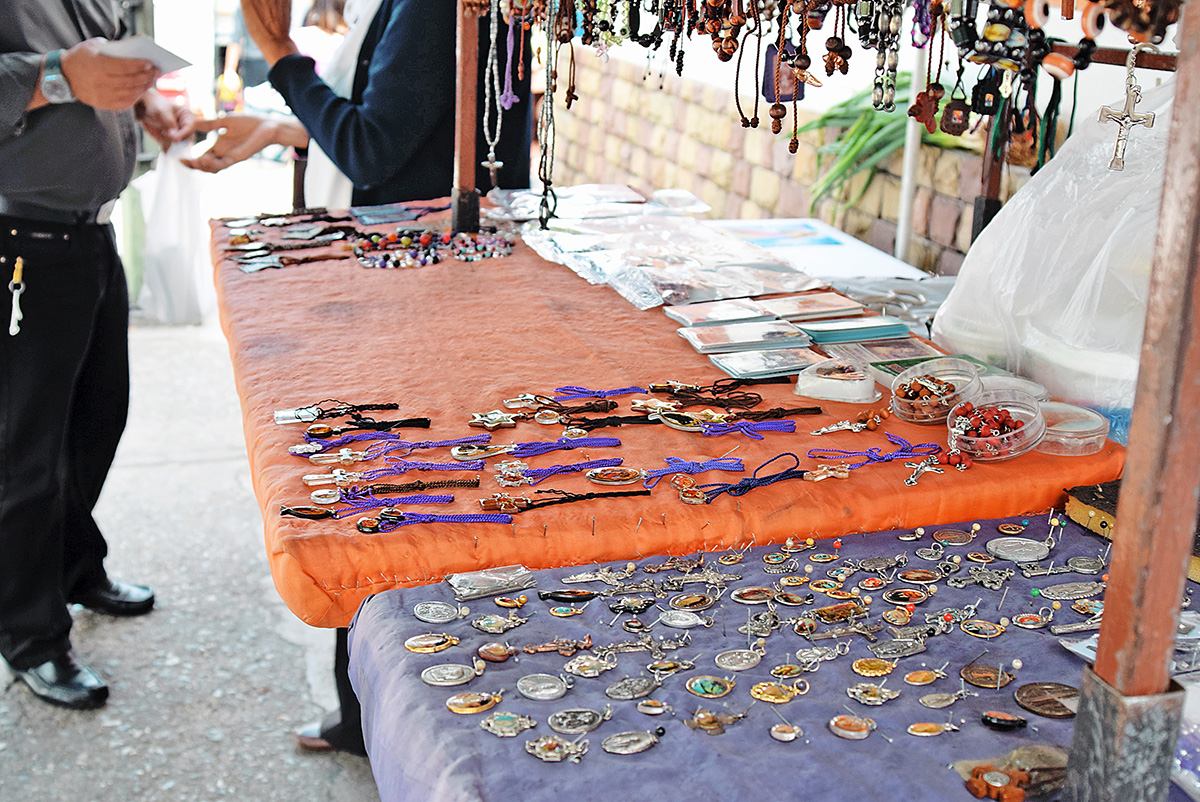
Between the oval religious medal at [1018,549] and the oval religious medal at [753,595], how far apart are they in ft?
1.06

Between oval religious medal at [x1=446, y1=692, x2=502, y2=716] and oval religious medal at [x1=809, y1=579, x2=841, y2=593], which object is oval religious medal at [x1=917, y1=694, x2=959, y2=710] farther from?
oval religious medal at [x1=446, y1=692, x2=502, y2=716]

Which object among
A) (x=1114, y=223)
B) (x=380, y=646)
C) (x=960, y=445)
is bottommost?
(x=380, y=646)

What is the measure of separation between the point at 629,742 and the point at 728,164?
3.65 m

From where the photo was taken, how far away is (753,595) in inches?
50.3

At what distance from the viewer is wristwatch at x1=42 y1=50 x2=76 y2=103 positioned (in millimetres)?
2031

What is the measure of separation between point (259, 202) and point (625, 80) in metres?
2.81

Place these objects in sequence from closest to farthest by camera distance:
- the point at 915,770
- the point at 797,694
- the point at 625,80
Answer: the point at 915,770
the point at 797,694
the point at 625,80

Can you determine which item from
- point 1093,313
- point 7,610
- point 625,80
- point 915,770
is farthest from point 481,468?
point 625,80

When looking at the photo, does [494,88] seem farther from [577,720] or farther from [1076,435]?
[577,720]

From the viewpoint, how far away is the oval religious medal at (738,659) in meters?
1.14

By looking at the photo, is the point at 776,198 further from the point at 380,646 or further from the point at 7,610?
the point at 380,646

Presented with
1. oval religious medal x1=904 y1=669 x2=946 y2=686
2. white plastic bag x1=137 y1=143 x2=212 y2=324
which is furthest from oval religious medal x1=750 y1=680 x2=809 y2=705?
white plastic bag x1=137 y1=143 x2=212 y2=324

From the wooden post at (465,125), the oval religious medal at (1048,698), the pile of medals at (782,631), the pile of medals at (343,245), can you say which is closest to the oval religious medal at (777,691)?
the pile of medals at (782,631)

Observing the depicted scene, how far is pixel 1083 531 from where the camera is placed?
1.46 metres
